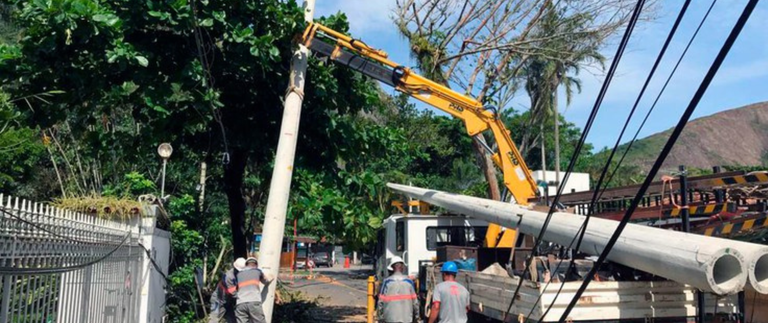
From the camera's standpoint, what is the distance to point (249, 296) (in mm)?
9305

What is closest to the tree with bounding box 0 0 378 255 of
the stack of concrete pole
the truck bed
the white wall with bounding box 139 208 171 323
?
the white wall with bounding box 139 208 171 323

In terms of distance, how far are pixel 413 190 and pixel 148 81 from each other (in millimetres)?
6054

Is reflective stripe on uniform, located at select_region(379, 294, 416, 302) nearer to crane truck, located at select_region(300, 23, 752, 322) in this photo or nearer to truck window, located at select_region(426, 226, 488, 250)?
crane truck, located at select_region(300, 23, 752, 322)

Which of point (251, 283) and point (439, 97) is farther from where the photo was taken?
point (439, 97)

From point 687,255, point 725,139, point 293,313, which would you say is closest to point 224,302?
point 293,313

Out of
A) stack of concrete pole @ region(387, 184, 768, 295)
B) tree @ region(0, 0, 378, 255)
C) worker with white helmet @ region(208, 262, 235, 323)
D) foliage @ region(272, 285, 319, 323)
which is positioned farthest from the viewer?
foliage @ region(272, 285, 319, 323)

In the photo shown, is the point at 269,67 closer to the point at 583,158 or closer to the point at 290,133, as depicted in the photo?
the point at 290,133

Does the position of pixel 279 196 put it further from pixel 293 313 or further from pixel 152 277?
pixel 293 313

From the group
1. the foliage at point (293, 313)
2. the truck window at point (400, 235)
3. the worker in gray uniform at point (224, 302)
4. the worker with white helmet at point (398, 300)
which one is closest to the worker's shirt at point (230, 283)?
the worker in gray uniform at point (224, 302)

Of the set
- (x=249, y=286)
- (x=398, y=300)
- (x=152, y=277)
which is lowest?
(x=398, y=300)

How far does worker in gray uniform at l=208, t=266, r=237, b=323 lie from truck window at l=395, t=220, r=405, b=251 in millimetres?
3954

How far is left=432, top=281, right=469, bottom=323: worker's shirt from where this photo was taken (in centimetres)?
773

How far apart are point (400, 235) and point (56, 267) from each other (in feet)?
29.5

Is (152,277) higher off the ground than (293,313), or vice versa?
(152,277)
